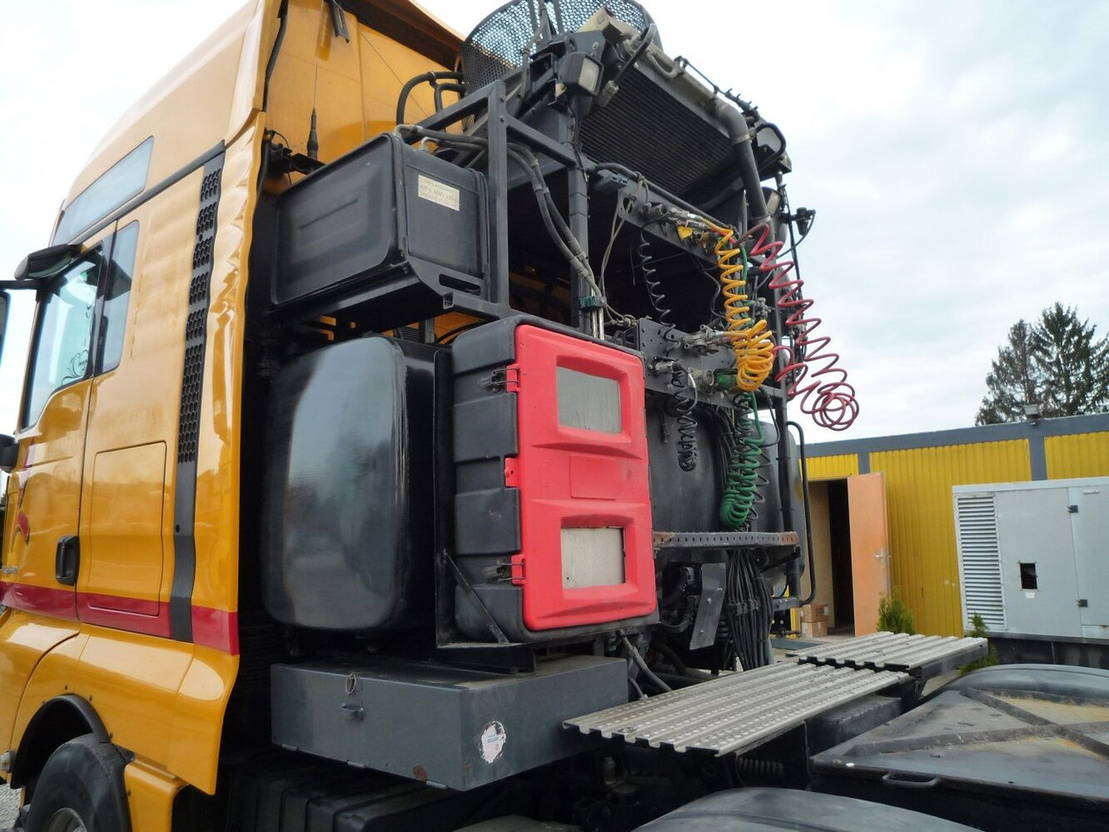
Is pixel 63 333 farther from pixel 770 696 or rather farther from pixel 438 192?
pixel 770 696

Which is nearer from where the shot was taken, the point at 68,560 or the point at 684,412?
the point at 684,412

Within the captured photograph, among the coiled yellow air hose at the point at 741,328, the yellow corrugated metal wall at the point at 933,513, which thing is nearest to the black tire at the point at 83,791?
the coiled yellow air hose at the point at 741,328

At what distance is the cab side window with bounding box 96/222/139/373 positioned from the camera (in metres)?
3.48

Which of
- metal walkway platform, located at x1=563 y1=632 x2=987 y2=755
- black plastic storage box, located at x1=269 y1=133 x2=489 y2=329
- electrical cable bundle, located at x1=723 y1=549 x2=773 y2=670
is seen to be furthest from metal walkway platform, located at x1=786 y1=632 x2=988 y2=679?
black plastic storage box, located at x1=269 y1=133 x2=489 y2=329

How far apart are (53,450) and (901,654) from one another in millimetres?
3852

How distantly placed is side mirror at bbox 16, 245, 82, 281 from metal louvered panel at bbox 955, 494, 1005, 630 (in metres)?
11.1

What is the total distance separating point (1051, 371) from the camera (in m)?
40.4

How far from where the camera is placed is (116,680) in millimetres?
3023

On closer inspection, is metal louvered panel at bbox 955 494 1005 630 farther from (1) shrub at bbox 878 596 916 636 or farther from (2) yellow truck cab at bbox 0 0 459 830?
(2) yellow truck cab at bbox 0 0 459 830

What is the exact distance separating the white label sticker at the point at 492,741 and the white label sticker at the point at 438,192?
5.29 ft

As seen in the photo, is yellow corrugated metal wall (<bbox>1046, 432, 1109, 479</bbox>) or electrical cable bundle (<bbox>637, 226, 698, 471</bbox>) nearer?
electrical cable bundle (<bbox>637, 226, 698, 471</bbox>)

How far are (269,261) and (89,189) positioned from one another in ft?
5.94

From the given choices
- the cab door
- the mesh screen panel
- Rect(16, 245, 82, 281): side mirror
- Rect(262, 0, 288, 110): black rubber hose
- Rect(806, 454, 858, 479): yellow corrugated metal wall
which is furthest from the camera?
Rect(806, 454, 858, 479): yellow corrugated metal wall

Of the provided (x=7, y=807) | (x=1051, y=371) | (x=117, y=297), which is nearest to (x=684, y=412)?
(x=117, y=297)
